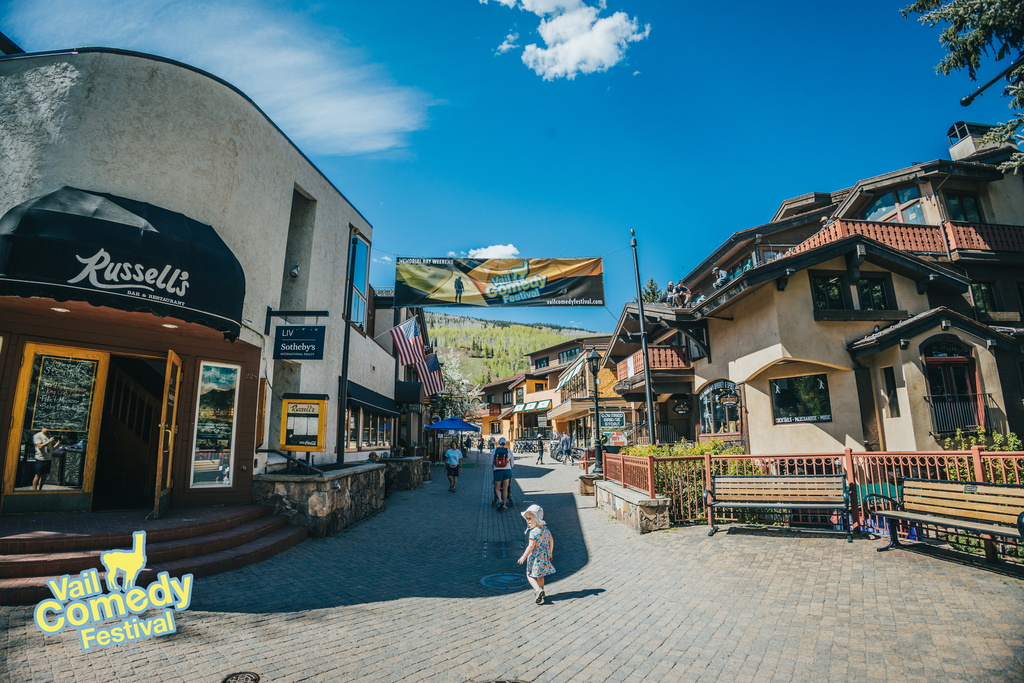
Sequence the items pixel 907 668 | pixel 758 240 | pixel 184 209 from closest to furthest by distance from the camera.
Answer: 1. pixel 907 668
2. pixel 184 209
3. pixel 758 240

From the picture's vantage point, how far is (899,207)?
19.4m

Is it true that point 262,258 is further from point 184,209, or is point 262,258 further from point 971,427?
point 971,427

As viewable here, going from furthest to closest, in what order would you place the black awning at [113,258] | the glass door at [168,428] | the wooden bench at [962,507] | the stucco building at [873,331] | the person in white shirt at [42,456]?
the stucco building at [873,331] < the glass door at [168,428] < the person in white shirt at [42,456] < the black awning at [113,258] < the wooden bench at [962,507]

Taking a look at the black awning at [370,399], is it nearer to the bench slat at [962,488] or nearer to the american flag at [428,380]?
the american flag at [428,380]

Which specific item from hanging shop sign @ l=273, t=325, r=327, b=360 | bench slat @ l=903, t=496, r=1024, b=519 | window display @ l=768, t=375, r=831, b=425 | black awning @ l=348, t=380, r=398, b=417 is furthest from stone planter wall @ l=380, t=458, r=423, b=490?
bench slat @ l=903, t=496, r=1024, b=519

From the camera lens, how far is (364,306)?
16547 millimetres

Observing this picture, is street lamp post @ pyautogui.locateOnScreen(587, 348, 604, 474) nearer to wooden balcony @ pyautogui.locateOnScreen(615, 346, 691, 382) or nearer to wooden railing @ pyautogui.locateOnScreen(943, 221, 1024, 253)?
wooden balcony @ pyautogui.locateOnScreen(615, 346, 691, 382)

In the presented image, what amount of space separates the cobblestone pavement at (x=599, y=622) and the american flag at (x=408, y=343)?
32.1ft

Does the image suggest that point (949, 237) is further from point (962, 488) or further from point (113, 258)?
point (113, 258)

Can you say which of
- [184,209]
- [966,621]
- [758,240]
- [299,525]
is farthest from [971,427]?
[184,209]

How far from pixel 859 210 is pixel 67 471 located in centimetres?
2750

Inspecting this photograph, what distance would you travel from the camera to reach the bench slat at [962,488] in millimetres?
5465

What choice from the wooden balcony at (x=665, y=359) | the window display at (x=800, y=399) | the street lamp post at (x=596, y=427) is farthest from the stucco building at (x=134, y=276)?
the window display at (x=800, y=399)

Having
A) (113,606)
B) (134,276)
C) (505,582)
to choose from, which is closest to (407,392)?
(134,276)
